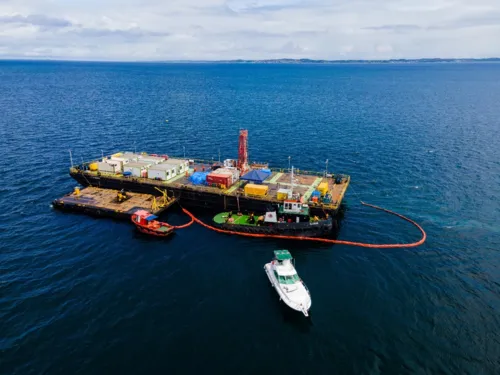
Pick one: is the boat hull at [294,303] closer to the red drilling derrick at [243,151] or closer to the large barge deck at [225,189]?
the large barge deck at [225,189]

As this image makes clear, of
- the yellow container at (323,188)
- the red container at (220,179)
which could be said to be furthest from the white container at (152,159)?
the yellow container at (323,188)

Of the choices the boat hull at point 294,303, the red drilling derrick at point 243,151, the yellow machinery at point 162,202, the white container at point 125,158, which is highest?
the red drilling derrick at point 243,151

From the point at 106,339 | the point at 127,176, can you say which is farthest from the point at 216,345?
the point at 127,176

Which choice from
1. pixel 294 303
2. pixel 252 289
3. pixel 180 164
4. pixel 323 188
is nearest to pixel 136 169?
pixel 180 164

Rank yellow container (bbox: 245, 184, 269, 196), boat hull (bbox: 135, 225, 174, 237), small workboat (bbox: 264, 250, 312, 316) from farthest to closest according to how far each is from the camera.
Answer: yellow container (bbox: 245, 184, 269, 196) → boat hull (bbox: 135, 225, 174, 237) → small workboat (bbox: 264, 250, 312, 316)

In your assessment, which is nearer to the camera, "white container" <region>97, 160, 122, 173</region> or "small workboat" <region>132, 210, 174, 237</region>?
"small workboat" <region>132, 210, 174, 237</region>

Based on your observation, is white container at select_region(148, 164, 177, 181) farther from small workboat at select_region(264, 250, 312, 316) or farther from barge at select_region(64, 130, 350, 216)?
small workboat at select_region(264, 250, 312, 316)

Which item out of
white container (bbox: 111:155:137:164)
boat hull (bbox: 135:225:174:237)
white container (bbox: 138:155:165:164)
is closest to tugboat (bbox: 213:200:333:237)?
boat hull (bbox: 135:225:174:237)
